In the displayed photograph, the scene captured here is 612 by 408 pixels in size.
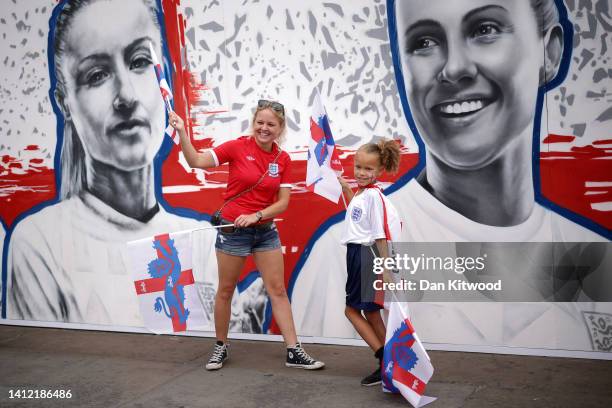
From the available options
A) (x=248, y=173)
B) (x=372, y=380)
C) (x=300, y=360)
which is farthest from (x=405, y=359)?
(x=248, y=173)

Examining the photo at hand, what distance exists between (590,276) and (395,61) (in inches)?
79.3

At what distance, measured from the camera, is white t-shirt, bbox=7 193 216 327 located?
6172 millimetres

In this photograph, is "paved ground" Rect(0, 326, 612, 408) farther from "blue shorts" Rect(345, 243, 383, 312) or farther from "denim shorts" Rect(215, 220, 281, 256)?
"denim shorts" Rect(215, 220, 281, 256)

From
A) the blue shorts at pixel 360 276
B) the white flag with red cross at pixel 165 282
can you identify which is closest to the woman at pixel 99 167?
the white flag with red cross at pixel 165 282

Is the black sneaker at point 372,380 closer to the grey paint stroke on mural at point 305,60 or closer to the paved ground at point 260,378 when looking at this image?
the paved ground at point 260,378

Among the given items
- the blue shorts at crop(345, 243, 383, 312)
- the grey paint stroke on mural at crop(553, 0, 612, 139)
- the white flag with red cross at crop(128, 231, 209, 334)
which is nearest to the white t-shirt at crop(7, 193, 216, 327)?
the white flag with red cross at crop(128, 231, 209, 334)

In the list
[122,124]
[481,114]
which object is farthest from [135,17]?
[481,114]

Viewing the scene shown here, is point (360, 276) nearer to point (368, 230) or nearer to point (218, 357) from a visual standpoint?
point (368, 230)

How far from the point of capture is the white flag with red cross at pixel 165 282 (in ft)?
16.3

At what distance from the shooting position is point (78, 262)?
638 centimetres

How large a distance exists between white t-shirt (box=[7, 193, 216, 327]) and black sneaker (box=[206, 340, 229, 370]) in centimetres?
100

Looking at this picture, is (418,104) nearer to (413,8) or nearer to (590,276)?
(413,8)

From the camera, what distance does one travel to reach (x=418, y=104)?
5.15 m

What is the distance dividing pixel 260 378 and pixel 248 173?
4.56 feet
